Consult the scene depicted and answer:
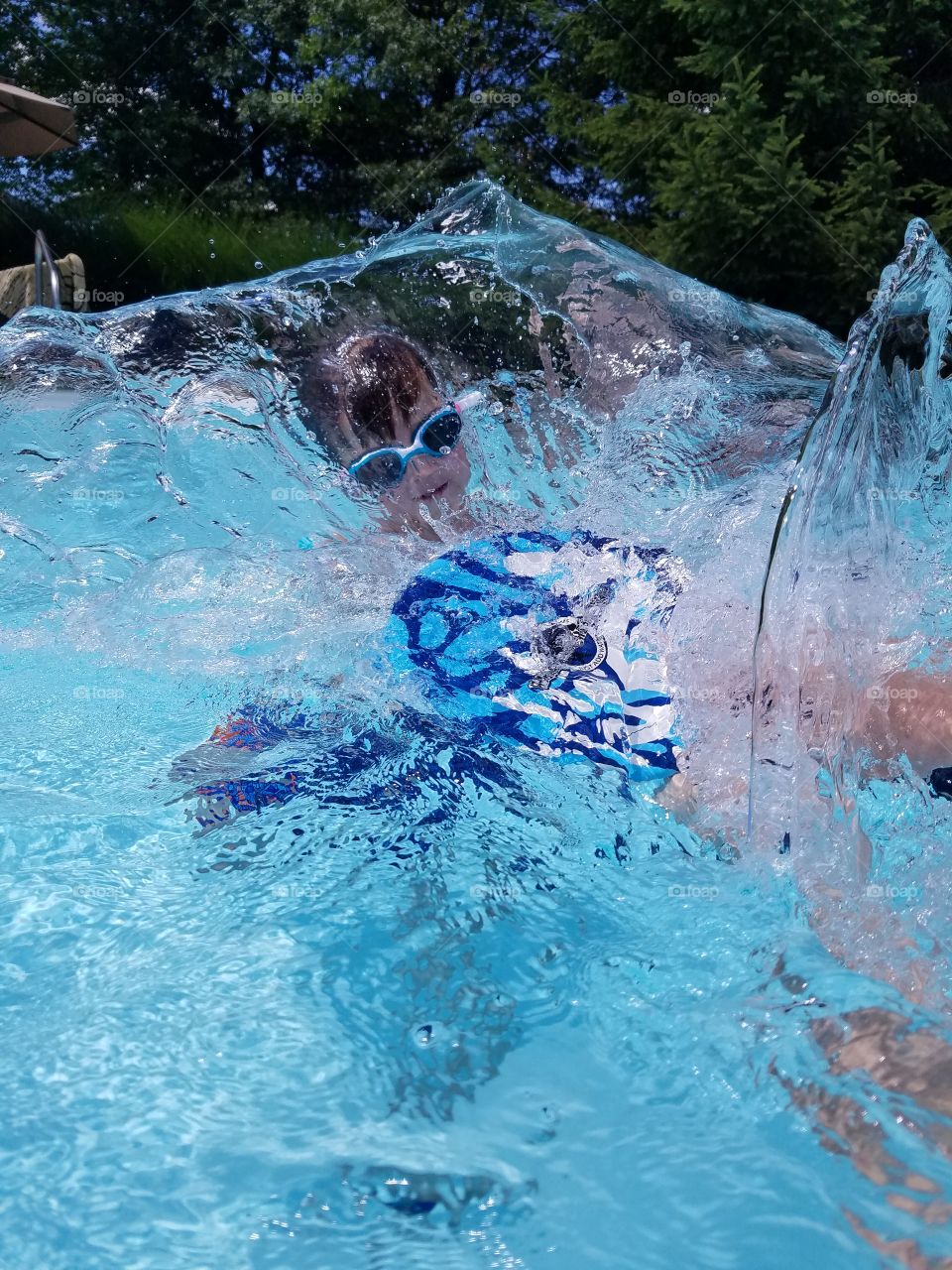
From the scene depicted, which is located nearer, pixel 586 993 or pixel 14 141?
pixel 586 993

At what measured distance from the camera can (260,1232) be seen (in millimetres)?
1417

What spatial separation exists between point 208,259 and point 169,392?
951cm

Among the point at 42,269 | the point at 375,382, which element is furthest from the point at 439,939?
the point at 42,269

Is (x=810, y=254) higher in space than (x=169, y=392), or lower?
higher

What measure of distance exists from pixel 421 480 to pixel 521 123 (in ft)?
33.7

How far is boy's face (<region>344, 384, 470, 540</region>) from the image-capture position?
8.02ft

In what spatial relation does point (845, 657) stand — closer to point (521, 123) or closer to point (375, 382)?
point (375, 382)

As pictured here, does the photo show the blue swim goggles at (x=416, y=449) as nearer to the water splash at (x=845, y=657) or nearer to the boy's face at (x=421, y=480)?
the boy's face at (x=421, y=480)

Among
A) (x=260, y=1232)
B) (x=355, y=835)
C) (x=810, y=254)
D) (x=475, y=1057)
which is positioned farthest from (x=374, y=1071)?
(x=810, y=254)

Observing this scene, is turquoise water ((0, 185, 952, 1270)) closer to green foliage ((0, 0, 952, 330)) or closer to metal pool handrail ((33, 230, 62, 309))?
metal pool handrail ((33, 230, 62, 309))

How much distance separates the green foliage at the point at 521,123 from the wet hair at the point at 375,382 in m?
5.75

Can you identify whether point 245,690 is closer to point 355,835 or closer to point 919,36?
point 355,835

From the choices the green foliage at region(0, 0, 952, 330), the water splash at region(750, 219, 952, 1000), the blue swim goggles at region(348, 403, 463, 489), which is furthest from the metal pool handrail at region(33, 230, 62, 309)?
the water splash at region(750, 219, 952, 1000)

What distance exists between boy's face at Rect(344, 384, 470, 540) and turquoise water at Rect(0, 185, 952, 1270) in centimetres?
7
